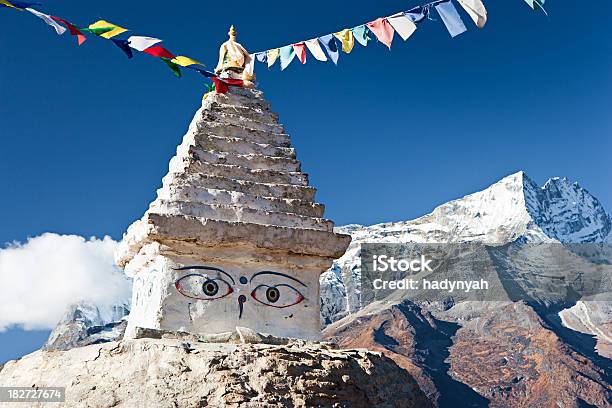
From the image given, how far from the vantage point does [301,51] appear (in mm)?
11695

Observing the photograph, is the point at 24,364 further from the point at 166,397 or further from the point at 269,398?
the point at 269,398

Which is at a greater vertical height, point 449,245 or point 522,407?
point 449,245

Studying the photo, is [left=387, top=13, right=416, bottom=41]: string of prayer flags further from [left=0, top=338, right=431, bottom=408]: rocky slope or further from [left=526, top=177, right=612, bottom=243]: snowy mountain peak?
[left=526, top=177, right=612, bottom=243]: snowy mountain peak

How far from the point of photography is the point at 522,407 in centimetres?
7225

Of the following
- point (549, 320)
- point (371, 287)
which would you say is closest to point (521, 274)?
point (549, 320)

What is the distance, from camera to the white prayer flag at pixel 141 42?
9.02 m

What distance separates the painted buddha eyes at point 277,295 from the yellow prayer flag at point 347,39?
460cm

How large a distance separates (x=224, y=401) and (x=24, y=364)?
2.35 metres

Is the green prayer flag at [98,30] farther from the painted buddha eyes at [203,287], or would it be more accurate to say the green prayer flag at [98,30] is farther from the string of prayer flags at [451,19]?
the string of prayer flags at [451,19]

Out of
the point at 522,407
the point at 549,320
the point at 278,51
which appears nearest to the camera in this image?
the point at 278,51

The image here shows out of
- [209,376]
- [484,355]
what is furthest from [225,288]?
[484,355]

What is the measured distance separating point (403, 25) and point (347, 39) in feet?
3.74

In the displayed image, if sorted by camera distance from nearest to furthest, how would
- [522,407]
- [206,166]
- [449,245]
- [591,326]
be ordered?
[206,166], [522,407], [591,326], [449,245]

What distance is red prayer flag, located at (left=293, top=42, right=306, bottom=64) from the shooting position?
11672 mm
